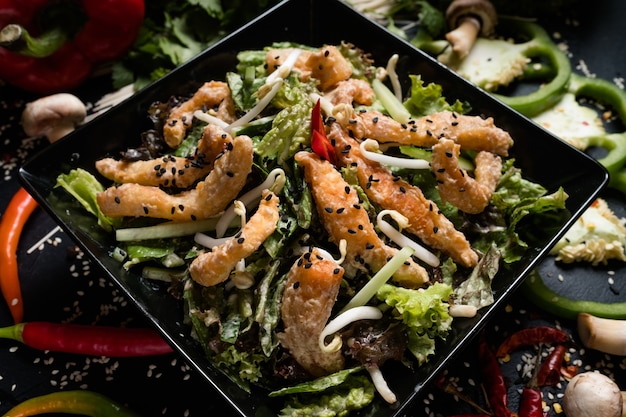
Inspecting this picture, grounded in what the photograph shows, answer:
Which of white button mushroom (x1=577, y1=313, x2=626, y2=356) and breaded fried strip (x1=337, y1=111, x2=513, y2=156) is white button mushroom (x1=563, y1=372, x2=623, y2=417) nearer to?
white button mushroom (x1=577, y1=313, x2=626, y2=356)

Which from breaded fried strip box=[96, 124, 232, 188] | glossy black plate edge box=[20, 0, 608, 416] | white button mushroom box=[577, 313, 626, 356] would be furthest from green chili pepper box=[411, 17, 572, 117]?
breaded fried strip box=[96, 124, 232, 188]

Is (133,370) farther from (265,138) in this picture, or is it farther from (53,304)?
(265,138)

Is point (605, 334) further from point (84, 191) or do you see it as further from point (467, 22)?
point (84, 191)

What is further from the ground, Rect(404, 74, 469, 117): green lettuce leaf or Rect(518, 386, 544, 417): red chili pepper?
Answer: Rect(404, 74, 469, 117): green lettuce leaf

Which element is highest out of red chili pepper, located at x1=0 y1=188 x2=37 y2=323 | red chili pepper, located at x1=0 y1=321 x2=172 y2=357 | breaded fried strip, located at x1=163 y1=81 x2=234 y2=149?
breaded fried strip, located at x1=163 y1=81 x2=234 y2=149

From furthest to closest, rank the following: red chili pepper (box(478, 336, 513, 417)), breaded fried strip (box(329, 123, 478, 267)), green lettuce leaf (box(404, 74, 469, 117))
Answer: green lettuce leaf (box(404, 74, 469, 117))
red chili pepper (box(478, 336, 513, 417))
breaded fried strip (box(329, 123, 478, 267))

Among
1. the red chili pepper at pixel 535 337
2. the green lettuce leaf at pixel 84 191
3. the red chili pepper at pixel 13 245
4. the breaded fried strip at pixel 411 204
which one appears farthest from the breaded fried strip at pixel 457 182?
the red chili pepper at pixel 13 245
